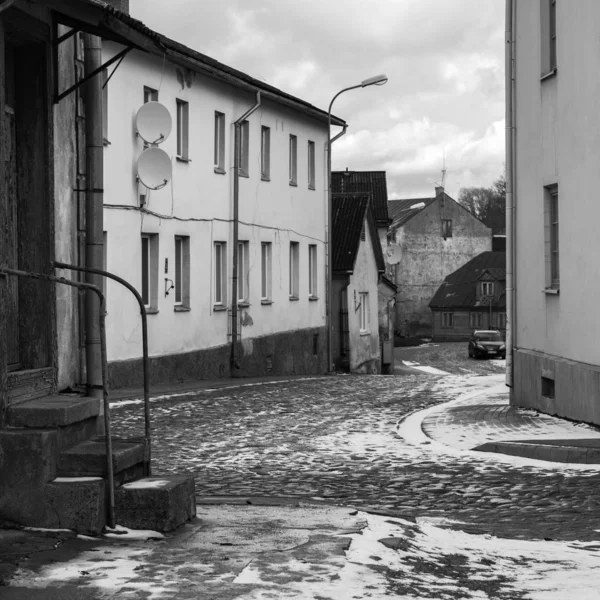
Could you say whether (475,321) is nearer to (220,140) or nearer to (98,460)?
(220,140)

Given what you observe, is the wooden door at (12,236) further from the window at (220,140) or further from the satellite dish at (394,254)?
the satellite dish at (394,254)

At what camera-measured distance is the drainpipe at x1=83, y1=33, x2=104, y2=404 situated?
345 inches

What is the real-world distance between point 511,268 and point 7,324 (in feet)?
37.1

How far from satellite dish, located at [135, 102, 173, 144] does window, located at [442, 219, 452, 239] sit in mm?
73530

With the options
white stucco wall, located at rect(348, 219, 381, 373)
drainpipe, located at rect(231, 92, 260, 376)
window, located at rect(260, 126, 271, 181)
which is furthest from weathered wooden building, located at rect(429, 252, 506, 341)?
drainpipe, located at rect(231, 92, 260, 376)

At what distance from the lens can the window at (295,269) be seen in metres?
34.2

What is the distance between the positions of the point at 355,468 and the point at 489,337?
51115 mm

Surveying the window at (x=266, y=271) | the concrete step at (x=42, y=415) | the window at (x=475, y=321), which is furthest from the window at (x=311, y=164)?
the window at (x=475, y=321)

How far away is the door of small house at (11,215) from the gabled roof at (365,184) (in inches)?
2174

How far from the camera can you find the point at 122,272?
22.4 m

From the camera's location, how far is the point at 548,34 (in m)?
16.4

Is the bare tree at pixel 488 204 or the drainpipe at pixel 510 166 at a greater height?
the bare tree at pixel 488 204

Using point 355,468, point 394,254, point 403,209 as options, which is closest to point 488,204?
point 403,209

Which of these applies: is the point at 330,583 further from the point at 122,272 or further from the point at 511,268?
the point at 122,272
